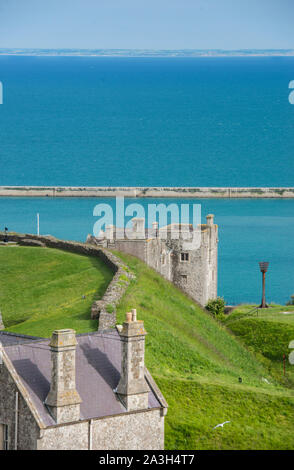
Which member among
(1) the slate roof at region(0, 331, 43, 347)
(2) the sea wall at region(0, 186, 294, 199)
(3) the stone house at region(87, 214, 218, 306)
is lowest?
(1) the slate roof at region(0, 331, 43, 347)

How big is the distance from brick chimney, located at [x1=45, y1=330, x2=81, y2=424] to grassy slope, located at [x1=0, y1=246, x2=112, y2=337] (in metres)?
16.4

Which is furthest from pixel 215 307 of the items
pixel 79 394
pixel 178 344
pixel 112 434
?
pixel 79 394

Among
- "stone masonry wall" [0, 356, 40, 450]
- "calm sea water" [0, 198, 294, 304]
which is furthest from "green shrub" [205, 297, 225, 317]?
"stone masonry wall" [0, 356, 40, 450]

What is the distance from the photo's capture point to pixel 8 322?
5438 cm

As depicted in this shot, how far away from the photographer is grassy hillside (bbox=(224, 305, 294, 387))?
188 ft

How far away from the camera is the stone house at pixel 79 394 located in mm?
28391

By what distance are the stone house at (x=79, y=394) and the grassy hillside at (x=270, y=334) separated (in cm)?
2400

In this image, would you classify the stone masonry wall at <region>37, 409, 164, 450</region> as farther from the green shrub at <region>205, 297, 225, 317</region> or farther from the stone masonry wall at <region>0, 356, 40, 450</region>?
the green shrub at <region>205, 297, 225, 317</region>

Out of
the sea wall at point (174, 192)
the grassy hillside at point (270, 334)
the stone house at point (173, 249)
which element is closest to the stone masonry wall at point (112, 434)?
the grassy hillside at point (270, 334)

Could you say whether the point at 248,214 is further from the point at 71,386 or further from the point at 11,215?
the point at 71,386

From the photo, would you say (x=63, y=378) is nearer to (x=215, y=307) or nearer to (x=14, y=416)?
(x=14, y=416)

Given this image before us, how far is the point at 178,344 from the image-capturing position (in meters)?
48.2

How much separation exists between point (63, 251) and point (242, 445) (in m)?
38.0
